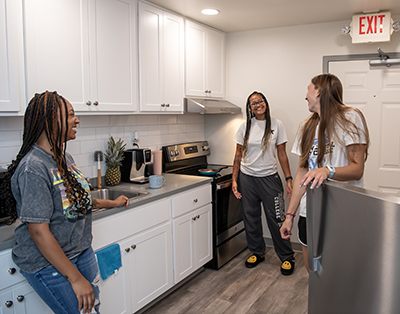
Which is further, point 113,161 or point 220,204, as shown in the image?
point 220,204

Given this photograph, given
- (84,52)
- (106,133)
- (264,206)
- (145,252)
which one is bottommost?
(145,252)

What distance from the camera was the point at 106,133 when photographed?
3014 mm

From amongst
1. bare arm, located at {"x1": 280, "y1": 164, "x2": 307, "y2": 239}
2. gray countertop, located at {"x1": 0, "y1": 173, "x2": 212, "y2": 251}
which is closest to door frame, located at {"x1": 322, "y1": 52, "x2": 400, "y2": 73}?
gray countertop, located at {"x1": 0, "y1": 173, "x2": 212, "y2": 251}

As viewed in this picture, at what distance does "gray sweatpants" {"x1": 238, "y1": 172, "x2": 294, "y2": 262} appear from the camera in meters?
3.37

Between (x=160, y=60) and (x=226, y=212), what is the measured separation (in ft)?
4.95

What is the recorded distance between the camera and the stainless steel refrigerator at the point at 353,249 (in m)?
0.65

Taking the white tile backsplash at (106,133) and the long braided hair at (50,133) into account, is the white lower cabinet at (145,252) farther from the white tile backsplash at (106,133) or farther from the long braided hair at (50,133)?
the white tile backsplash at (106,133)

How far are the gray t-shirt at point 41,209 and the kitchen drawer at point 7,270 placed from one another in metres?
0.07

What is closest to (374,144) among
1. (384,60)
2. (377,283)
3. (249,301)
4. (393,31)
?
(384,60)

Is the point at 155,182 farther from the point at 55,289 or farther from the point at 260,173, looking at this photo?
the point at 55,289

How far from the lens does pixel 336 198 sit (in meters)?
0.83

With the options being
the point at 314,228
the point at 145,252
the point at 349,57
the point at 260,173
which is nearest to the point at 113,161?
the point at 145,252

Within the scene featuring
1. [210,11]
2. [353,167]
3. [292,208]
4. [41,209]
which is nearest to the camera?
[41,209]

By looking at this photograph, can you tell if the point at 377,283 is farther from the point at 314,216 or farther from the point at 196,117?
the point at 196,117
